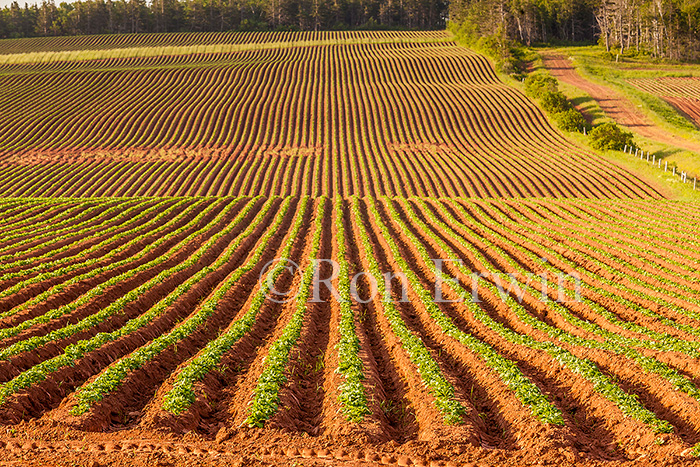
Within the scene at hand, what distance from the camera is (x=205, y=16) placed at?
127 m

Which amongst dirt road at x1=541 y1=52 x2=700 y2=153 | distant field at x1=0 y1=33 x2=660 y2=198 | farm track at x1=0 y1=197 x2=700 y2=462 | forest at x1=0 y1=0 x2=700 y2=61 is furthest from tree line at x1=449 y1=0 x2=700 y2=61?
farm track at x1=0 y1=197 x2=700 y2=462

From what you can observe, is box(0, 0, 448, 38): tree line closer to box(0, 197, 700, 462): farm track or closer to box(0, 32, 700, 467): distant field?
box(0, 32, 700, 467): distant field

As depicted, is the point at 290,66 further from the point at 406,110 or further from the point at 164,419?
the point at 164,419

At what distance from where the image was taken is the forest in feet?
281

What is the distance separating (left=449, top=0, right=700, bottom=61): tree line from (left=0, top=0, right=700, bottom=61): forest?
18 centimetres

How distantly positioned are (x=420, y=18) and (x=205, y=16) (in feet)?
189

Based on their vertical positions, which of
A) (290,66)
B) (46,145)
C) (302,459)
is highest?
(290,66)

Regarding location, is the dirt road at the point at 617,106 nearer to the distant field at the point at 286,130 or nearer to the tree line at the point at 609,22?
the distant field at the point at 286,130

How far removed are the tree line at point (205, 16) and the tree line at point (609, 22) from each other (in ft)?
111

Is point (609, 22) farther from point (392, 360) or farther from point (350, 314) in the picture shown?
point (392, 360)

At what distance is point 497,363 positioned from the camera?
36.5 feet

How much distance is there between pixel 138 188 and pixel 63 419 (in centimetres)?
3599

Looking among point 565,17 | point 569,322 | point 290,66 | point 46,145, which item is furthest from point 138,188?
point 565,17

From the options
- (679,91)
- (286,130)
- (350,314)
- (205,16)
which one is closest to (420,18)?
(205,16)
